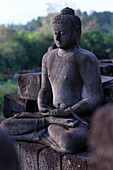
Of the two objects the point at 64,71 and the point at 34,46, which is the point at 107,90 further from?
the point at 34,46

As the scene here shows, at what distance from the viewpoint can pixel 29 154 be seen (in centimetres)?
420

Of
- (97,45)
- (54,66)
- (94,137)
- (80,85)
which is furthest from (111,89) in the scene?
(97,45)

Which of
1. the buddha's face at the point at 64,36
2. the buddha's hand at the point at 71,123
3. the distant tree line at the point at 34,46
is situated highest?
the buddha's face at the point at 64,36

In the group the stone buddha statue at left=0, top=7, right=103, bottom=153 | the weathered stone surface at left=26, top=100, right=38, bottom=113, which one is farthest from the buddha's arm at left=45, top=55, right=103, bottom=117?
the weathered stone surface at left=26, top=100, right=38, bottom=113

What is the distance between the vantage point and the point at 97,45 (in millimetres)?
33938

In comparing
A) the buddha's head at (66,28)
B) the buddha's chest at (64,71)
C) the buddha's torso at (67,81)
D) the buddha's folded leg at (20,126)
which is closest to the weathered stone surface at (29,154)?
the buddha's folded leg at (20,126)

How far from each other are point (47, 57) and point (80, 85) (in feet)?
2.00

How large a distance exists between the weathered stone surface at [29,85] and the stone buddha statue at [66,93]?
1.67 ft

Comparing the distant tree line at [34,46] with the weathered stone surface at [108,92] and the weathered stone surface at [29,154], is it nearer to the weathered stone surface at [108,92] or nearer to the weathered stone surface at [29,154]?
the weathered stone surface at [108,92]

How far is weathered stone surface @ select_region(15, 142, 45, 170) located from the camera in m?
4.13

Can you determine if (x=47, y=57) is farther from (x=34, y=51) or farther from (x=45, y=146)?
(x=34, y=51)

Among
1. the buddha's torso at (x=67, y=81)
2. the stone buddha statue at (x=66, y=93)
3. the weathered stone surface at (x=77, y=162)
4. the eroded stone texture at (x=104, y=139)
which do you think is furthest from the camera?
the buddha's torso at (x=67, y=81)

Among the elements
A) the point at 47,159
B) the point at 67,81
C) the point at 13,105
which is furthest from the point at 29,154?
the point at 13,105

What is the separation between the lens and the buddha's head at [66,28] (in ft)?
14.3
